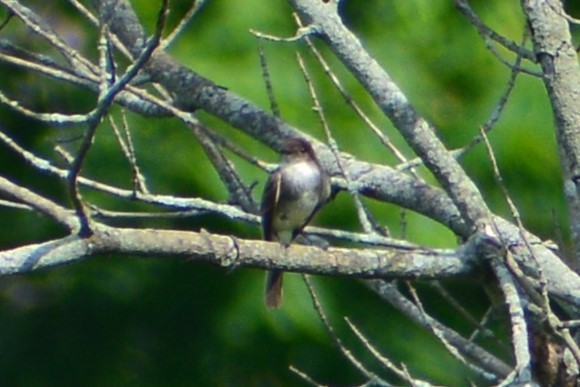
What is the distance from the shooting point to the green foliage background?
17.6 feet

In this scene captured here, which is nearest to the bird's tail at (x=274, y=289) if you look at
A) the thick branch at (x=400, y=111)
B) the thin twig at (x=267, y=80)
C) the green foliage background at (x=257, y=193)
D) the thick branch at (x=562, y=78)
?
the green foliage background at (x=257, y=193)

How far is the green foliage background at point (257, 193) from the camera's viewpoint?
17.6 ft

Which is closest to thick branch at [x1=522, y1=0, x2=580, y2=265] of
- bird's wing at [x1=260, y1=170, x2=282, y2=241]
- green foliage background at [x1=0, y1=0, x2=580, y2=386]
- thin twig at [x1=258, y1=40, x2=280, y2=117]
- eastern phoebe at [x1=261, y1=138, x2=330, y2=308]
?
thin twig at [x1=258, y1=40, x2=280, y2=117]

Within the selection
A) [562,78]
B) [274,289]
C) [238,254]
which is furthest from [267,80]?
[274,289]

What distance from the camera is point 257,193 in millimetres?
5211

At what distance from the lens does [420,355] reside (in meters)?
5.89

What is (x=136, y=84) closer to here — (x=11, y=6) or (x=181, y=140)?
(x=11, y=6)

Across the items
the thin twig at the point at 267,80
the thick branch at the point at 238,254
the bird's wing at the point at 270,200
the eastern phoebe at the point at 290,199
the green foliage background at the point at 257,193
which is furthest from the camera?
the green foliage background at the point at 257,193

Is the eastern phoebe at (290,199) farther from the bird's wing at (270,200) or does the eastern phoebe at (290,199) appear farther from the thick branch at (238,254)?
the thick branch at (238,254)

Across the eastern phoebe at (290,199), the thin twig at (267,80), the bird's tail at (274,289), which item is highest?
the thin twig at (267,80)

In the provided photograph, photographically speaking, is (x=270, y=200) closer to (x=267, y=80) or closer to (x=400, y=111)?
(x=267, y=80)

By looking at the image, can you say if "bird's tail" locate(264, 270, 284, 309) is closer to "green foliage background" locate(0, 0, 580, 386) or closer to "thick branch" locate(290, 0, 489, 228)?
"green foliage background" locate(0, 0, 580, 386)

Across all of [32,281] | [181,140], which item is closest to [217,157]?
[181,140]

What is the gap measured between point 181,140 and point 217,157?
6.53 feet
